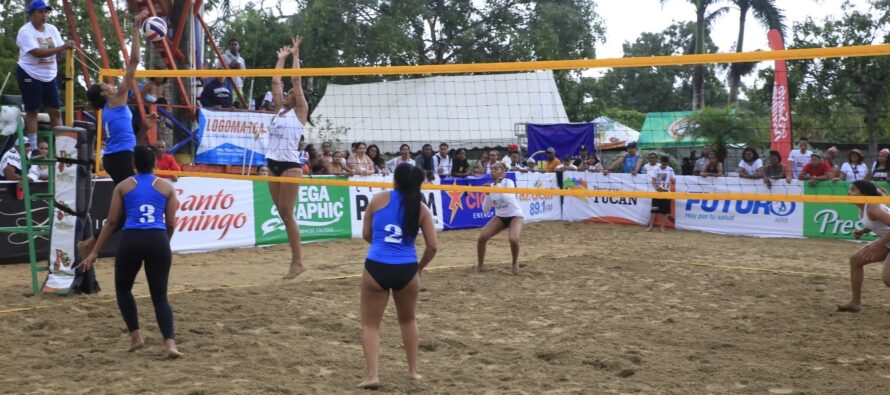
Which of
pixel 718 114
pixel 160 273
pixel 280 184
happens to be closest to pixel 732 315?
pixel 280 184

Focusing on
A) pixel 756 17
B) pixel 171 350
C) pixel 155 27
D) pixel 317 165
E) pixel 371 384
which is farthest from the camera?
pixel 756 17

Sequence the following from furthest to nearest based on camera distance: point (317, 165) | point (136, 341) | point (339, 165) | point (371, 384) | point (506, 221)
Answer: point (339, 165) < point (317, 165) < point (506, 221) < point (136, 341) < point (371, 384)

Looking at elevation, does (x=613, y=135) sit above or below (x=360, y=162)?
above

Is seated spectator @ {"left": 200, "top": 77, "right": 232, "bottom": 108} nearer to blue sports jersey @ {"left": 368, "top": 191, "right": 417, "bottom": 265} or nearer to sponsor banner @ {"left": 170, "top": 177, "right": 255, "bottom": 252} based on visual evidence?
sponsor banner @ {"left": 170, "top": 177, "right": 255, "bottom": 252}

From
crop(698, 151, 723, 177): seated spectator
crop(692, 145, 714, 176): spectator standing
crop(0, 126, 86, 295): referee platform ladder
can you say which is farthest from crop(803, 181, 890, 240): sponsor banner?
crop(0, 126, 86, 295): referee platform ladder

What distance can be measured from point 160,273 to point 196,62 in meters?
10.8

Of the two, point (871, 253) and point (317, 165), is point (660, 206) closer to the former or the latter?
point (317, 165)

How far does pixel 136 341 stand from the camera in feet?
19.8

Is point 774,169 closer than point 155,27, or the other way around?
point 155,27

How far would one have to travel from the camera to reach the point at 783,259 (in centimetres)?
1223

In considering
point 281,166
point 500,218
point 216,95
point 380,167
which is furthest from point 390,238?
point 380,167

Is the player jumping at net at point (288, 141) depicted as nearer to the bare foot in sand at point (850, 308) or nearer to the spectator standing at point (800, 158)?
the bare foot in sand at point (850, 308)

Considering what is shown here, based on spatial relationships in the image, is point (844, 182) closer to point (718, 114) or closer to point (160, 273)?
point (718, 114)

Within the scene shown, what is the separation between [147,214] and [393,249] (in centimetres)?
177
